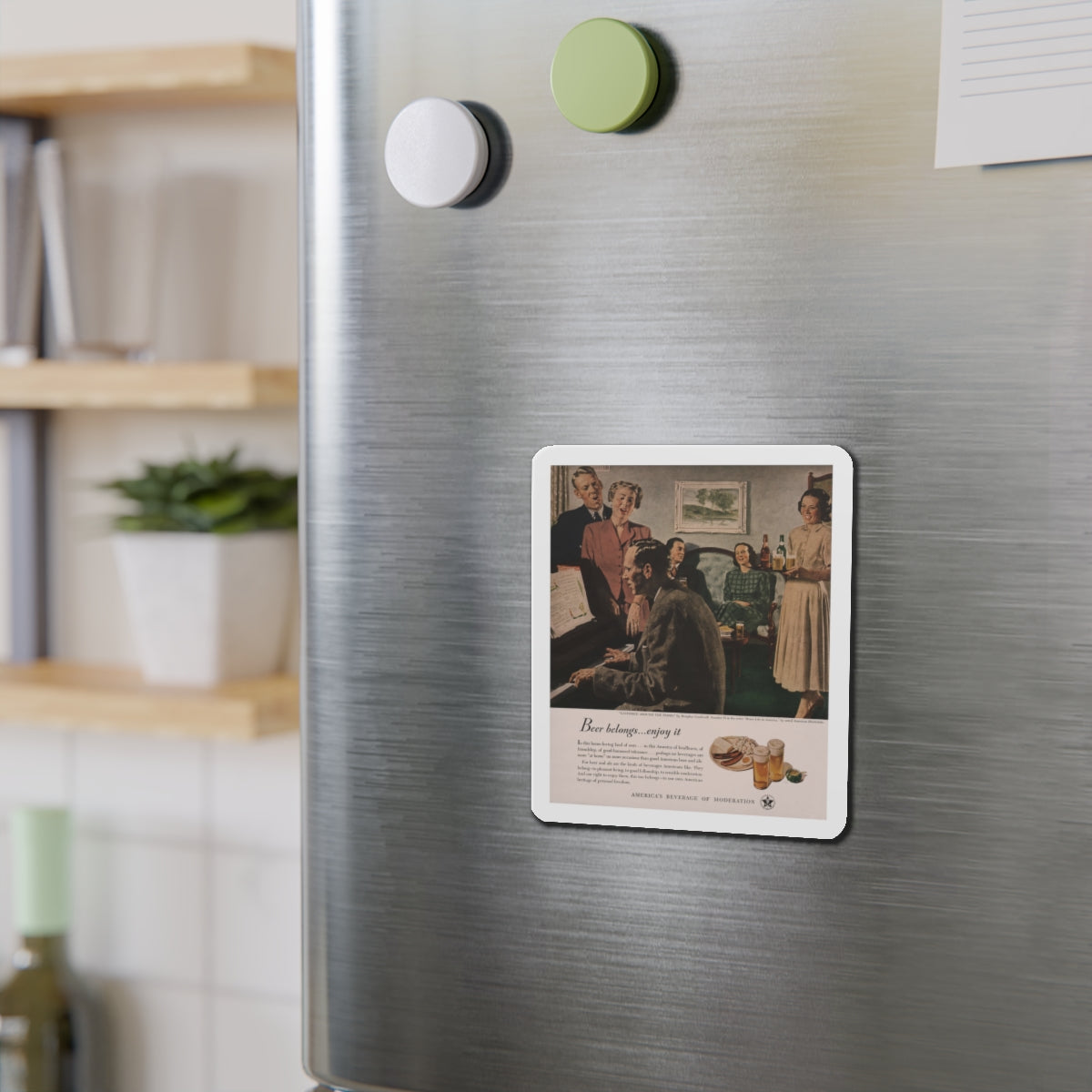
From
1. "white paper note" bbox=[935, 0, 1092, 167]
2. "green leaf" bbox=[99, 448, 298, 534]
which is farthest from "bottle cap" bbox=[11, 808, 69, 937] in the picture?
"white paper note" bbox=[935, 0, 1092, 167]

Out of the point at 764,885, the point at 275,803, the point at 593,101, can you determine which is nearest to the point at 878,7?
the point at 593,101

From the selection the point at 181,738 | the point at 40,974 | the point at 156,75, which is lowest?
the point at 40,974

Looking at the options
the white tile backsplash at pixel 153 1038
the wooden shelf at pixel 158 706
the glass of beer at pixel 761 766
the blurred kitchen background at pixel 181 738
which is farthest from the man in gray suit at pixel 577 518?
the white tile backsplash at pixel 153 1038

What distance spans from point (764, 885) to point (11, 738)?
106cm

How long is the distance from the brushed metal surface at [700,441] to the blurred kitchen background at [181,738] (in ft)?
2.14

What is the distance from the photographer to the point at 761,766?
479 mm

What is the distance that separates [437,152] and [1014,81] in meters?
0.22

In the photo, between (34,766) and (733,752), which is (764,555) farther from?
(34,766)

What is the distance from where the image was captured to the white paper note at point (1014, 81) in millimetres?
437

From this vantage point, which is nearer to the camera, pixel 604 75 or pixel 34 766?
pixel 604 75

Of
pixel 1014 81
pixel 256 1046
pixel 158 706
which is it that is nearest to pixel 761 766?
pixel 1014 81

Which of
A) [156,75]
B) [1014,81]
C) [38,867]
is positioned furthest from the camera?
[38,867]

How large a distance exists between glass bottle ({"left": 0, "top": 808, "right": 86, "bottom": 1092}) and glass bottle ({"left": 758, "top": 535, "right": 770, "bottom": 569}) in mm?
913

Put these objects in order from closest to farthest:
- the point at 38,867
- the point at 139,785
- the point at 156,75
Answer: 1. the point at 156,75
2. the point at 38,867
3. the point at 139,785
